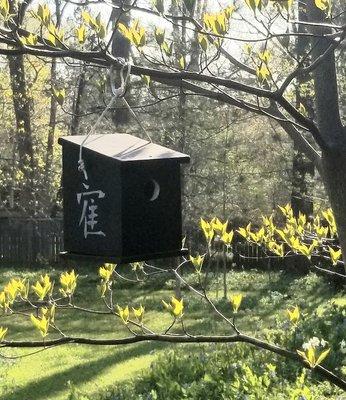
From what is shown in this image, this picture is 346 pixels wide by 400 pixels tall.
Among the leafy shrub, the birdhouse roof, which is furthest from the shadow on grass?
the birdhouse roof

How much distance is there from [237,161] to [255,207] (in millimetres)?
1454

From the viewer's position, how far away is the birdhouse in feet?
8.10

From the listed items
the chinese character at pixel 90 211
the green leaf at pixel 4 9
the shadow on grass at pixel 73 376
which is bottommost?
the shadow on grass at pixel 73 376

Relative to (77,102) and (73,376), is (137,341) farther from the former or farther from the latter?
(77,102)

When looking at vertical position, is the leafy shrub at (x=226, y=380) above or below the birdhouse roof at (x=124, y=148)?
below

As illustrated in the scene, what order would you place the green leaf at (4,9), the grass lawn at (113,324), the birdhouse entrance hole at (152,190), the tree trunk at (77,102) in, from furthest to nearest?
1. the tree trunk at (77,102)
2. the grass lawn at (113,324)
3. the birdhouse entrance hole at (152,190)
4. the green leaf at (4,9)

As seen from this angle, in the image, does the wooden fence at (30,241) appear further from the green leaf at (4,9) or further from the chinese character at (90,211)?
the green leaf at (4,9)

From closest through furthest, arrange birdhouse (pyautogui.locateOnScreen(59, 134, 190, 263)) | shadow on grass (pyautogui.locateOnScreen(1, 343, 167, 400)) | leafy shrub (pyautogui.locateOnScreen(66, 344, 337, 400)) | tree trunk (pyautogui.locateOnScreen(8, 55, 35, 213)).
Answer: birdhouse (pyautogui.locateOnScreen(59, 134, 190, 263)) → leafy shrub (pyautogui.locateOnScreen(66, 344, 337, 400)) → shadow on grass (pyautogui.locateOnScreen(1, 343, 167, 400)) → tree trunk (pyautogui.locateOnScreen(8, 55, 35, 213))

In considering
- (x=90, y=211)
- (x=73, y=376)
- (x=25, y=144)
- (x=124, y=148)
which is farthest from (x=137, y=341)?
(x=25, y=144)

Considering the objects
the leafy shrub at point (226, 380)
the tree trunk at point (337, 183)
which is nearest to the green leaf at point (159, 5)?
the tree trunk at point (337, 183)

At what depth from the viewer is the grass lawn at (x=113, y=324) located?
285 inches

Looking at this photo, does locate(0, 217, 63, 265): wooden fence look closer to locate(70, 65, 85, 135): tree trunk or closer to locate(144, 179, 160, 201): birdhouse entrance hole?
locate(70, 65, 85, 135): tree trunk

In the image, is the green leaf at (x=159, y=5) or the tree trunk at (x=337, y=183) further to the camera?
the tree trunk at (x=337, y=183)

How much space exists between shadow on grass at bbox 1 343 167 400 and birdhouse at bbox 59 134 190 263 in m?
4.45
